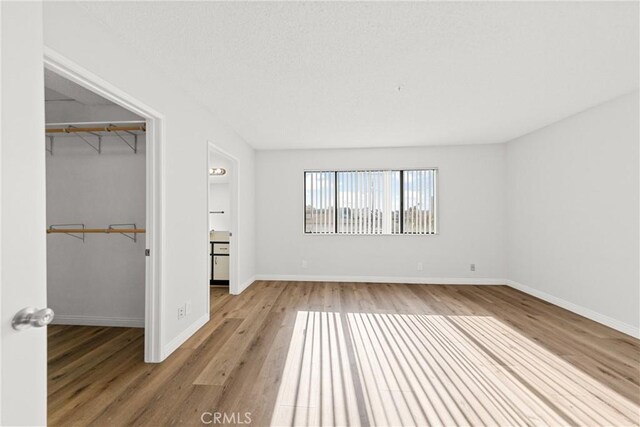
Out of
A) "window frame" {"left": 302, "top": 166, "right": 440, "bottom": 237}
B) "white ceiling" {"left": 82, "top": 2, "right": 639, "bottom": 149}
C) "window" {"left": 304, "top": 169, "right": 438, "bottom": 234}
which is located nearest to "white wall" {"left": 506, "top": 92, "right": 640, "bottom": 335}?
"white ceiling" {"left": 82, "top": 2, "right": 639, "bottom": 149}

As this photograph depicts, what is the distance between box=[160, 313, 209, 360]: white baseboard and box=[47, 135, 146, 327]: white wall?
65 cm

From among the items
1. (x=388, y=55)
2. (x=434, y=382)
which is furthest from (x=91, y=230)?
(x=434, y=382)

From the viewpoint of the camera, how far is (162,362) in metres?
2.18

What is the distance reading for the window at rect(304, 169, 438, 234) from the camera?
4.77 meters

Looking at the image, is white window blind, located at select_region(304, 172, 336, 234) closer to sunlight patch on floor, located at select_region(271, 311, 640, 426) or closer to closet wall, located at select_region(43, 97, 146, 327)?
sunlight patch on floor, located at select_region(271, 311, 640, 426)

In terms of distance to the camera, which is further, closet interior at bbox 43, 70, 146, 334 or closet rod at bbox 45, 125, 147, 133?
closet interior at bbox 43, 70, 146, 334

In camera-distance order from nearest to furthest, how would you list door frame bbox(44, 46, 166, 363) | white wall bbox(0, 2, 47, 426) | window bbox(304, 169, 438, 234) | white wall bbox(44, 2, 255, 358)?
white wall bbox(0, 2, 47, 426), white wall bbox(44, 2, 255, 358), door frame bbox(44, 46, 166, 363), window bbox(304, 169, 438, 234)

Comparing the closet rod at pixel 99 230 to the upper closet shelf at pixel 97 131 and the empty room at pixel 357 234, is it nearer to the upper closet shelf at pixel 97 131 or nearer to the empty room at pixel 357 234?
the empty room at pixel 357 234

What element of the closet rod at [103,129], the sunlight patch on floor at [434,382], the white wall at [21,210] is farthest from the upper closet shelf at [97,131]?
the sunlight patch on floor at [434,382]

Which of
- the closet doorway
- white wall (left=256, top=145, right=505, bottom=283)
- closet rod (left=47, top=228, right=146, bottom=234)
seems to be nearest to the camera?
closet rod (left=47, top=228, right=146, bottom=234)

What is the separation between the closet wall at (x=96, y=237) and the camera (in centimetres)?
285

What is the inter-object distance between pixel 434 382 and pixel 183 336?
2211 mm

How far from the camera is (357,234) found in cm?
484

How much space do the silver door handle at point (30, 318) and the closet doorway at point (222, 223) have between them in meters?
2.54
